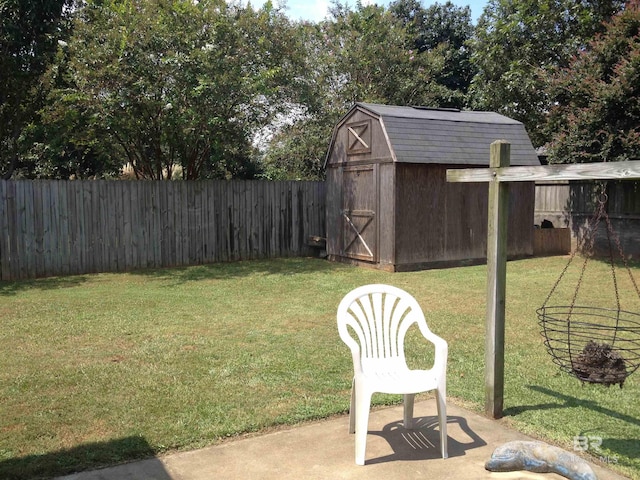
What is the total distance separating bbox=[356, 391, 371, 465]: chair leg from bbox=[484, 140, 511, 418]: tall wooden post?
1.27 metres

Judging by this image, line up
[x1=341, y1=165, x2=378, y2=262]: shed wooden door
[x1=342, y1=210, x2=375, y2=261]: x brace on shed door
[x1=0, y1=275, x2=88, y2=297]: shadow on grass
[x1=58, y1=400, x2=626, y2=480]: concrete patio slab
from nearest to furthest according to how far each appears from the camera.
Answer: [x1=58, y1=400, x2=626, y2=480]: concrete patio slab → [x1=0, y1=275, x2=88, y2=297]: shadow on grass → [x1=341, y1=165, x2=378, y2=262]: shed wooden door → [x1=342, y1=210, x2=375, y2=261]: x brace on shed door

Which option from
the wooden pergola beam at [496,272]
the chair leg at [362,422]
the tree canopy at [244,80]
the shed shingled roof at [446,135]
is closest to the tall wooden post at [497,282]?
the wooden pergola beam at [496,272]

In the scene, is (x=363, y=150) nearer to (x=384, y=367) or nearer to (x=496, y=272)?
(x=496, y=272)

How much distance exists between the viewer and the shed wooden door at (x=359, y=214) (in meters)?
12.2

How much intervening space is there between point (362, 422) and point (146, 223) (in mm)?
9695

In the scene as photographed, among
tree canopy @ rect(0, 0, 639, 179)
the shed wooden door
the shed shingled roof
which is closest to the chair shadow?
the shed shingled roof

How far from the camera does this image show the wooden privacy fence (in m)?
10.8

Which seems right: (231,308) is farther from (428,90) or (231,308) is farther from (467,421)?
(428,90)

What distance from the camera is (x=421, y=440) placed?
12.5ft

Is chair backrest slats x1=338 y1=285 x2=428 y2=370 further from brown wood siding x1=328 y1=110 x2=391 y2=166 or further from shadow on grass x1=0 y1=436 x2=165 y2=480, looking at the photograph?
brown wood siding x1=328 y1=110 x2=391 y2=166

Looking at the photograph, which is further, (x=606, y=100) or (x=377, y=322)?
(x=606, y=100)

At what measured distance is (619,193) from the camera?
13.2 meters

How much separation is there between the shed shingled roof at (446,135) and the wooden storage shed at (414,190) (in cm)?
2

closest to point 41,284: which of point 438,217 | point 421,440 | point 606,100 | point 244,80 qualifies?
point 244,80
